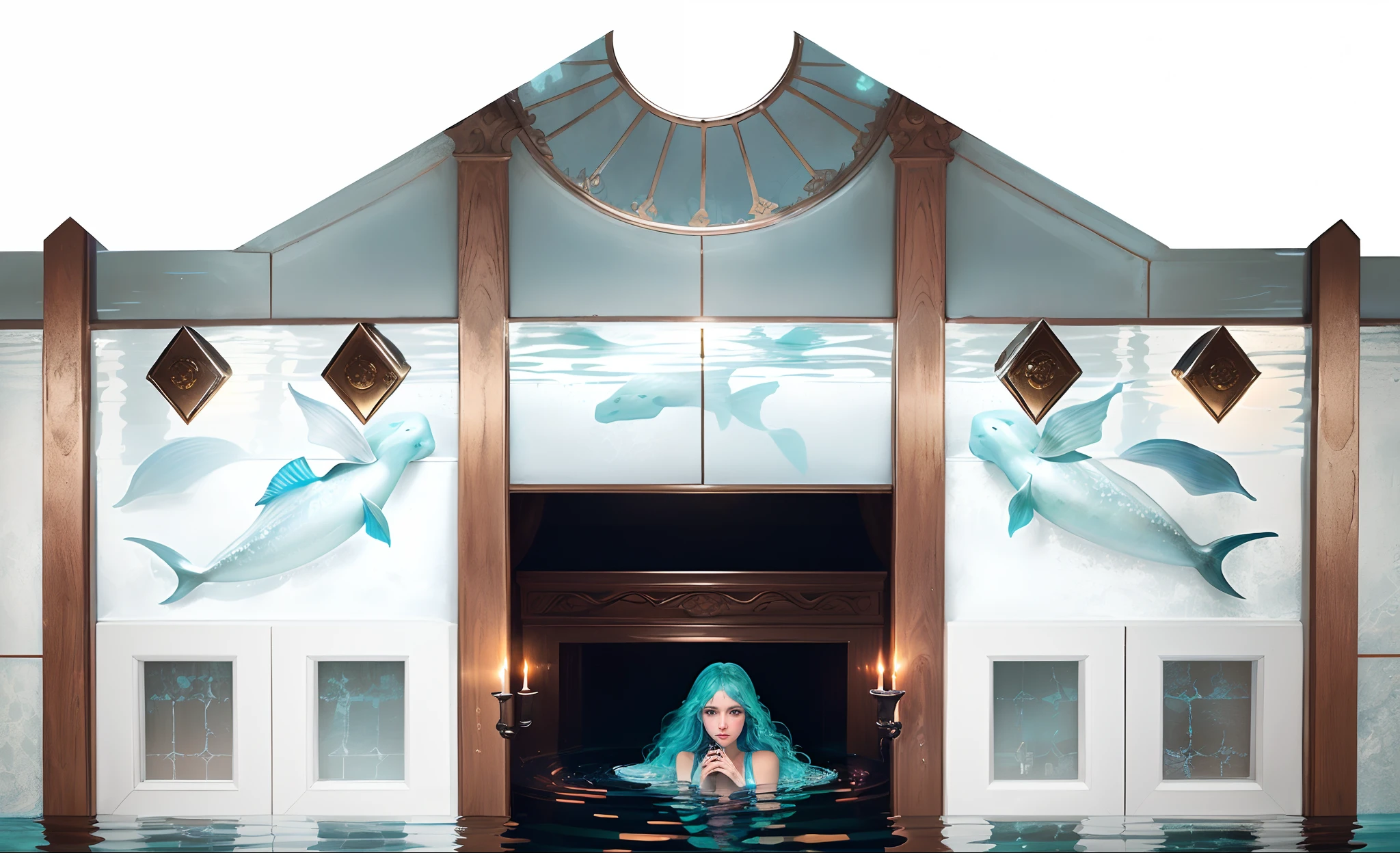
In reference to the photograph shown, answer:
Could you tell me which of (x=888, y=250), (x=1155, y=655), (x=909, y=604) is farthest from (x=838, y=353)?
(x=1155, y=655)

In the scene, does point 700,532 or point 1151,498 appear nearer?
point 1151,498

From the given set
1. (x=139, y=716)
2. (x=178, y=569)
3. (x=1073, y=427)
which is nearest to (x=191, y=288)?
(x=178, y=569)

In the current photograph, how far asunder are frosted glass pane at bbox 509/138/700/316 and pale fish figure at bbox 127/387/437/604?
0.77 meters

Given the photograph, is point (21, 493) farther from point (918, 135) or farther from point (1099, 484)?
point (1099, 484)

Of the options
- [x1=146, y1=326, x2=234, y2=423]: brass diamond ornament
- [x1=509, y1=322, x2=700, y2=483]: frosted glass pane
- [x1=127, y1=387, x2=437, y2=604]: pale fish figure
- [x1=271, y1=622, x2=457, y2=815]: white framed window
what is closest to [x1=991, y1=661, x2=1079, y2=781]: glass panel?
[x1=509, y1=322, x2=700, y2=483]: frosted glass pane

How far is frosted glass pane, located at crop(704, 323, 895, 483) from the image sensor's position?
12.9 feet

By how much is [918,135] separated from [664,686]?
2.99 metres

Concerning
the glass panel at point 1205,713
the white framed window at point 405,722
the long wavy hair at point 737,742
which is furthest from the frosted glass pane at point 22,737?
the glass panel at point 1205,713

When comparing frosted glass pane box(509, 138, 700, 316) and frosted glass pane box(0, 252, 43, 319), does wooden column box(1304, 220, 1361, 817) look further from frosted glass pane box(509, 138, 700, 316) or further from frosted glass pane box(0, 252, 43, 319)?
frosted glass pane box(0, 252, 43, 319)

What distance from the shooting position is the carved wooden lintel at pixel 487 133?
12.8ft

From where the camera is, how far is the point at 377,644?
3.92 meters

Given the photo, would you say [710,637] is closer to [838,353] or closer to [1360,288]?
[838,353]

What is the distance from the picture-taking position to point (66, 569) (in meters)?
3.91

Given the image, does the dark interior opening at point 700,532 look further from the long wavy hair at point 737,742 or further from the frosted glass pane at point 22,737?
the frosted glass pane at point 22,737
